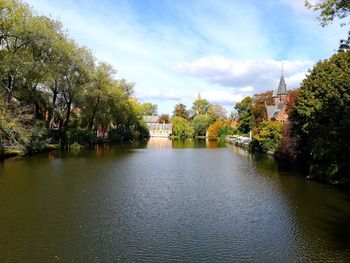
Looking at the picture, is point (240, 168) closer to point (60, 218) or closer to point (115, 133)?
point (60, 218)

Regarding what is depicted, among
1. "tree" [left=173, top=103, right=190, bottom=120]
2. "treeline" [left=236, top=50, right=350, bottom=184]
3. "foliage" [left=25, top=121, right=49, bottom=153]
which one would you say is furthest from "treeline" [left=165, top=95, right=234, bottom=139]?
"treeline" [left=236, top=50, right=350, bottom=184]

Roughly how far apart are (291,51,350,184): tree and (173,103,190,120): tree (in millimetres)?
101210

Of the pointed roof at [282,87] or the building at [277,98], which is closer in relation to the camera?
the building at [277,98]

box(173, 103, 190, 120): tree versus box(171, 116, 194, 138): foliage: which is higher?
box(173, 103, 190, 120): tree

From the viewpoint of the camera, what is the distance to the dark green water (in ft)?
29.3

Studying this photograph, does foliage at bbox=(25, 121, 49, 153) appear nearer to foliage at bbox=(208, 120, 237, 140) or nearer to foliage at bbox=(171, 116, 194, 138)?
foliage at bbox=(208, 120, 237, 140)

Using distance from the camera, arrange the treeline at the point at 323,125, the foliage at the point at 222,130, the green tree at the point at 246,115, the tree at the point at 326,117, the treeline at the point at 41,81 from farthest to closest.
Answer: the foliage at the point at 222,130, the green tree at the point at 246,115, the treeline at the point at 41,81, the treeline at the point at 323,125, the tree at the point at 326,117

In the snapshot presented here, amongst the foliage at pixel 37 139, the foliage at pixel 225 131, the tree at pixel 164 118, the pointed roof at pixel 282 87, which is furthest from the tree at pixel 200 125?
the foliage at pixel 37 139

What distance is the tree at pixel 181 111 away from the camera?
124887mm

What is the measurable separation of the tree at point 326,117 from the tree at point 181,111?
101210 millimetres

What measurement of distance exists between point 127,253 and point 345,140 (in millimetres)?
12644

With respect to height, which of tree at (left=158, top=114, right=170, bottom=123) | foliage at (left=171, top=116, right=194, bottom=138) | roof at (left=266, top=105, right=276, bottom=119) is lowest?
foliage at (left=171, top=116, right=194, bottom=138)

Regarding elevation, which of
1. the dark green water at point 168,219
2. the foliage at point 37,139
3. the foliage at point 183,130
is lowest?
the dark green water at point 168,219

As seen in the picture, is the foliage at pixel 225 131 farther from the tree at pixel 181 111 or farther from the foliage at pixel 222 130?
the tree at pixel 181 111
